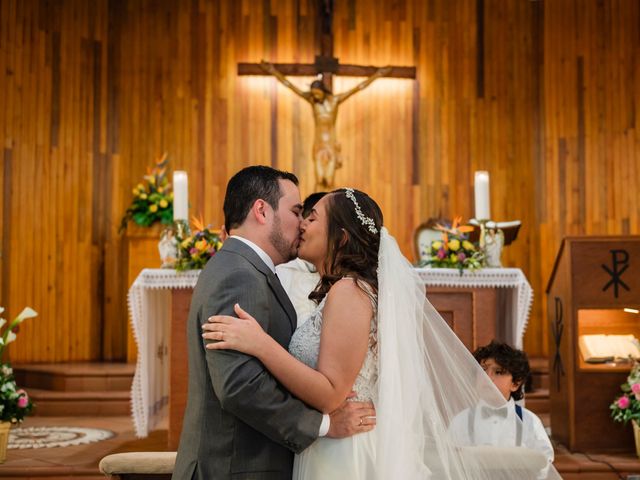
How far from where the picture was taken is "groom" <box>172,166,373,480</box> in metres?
2.24

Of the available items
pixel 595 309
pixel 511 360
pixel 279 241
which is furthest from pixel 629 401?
pixel 279 241

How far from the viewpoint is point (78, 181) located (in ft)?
28.3

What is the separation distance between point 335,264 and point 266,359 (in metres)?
0.41

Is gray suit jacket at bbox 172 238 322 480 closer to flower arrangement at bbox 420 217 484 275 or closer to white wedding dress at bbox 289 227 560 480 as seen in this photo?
white wedding dress at bbox 289 227 560 480

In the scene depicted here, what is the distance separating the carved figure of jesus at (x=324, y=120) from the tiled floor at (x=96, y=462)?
3.69m

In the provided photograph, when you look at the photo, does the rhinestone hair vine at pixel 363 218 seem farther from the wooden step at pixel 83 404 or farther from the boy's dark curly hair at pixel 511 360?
the wooden step at pixel 83 404

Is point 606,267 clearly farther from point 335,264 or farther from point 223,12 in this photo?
point 223,12

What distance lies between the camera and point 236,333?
7.29 ft

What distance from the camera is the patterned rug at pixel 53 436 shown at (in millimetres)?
5426

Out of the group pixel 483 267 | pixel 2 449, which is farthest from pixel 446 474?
pixel 2 449

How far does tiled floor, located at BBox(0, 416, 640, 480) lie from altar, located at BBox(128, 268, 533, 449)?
0.65ft

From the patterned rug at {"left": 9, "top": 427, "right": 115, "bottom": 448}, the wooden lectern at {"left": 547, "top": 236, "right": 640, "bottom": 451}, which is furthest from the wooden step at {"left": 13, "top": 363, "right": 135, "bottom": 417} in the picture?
the wooden lectern at {"left": 547, "top": 236, "right": 640, "bottom": 451}

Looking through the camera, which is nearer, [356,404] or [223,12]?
[356,404]

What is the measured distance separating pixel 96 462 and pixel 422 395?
110 inches
